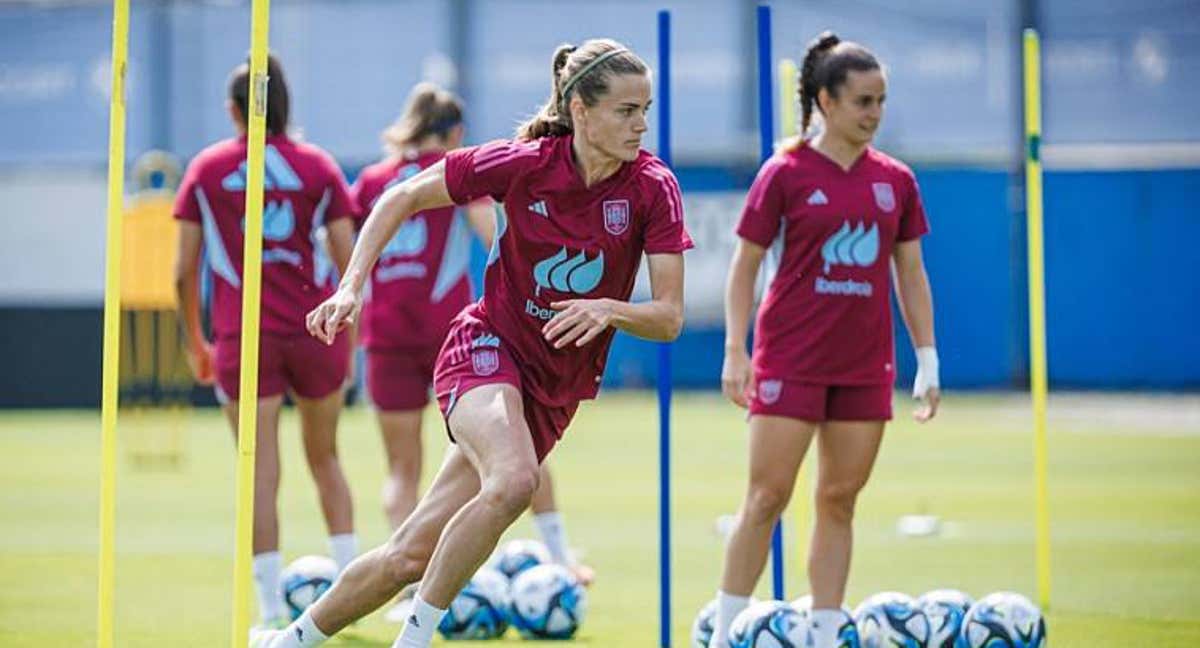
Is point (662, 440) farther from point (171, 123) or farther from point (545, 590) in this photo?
point (171, 123)

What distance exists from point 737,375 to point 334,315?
1.89 metres

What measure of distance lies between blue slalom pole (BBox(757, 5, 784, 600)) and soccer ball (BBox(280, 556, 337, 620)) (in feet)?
6.69

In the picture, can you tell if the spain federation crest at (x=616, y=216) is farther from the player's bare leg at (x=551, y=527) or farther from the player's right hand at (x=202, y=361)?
the player's bare leg at (x=551, y=527)

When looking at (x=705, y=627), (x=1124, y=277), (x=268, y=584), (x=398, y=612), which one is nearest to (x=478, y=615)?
(x=398, y=612)

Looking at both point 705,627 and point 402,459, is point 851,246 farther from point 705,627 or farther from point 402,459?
point 402,459

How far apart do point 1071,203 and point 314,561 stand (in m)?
25.6

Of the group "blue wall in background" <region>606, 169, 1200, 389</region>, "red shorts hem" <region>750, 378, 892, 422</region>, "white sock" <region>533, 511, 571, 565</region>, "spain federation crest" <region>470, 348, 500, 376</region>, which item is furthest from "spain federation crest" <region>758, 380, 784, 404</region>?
"blue wall in background" <region>606, 169, 1200, 389</region>

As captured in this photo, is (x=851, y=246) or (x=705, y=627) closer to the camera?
(x=851, y=246)

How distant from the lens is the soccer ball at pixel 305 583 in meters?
9.30

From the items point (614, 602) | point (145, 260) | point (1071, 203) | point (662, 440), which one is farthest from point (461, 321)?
point (1071, 203)

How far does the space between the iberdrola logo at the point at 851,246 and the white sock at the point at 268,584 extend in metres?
3.12

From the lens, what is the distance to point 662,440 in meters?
8.54

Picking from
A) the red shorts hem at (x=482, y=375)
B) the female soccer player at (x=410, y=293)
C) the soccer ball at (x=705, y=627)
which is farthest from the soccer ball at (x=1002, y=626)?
the female soccer player at (x=410, y=293)

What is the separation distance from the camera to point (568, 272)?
22.5ft
